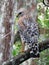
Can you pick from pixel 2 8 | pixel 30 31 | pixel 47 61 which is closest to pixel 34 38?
pixel 30 31

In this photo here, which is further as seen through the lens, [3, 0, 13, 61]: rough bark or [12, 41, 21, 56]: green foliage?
[12, 41, 21, 56]: green foliage

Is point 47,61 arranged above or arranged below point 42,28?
below

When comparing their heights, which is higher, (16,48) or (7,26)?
(7,26)

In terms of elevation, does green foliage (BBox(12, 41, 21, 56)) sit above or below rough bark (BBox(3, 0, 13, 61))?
below

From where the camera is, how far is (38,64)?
187 inches

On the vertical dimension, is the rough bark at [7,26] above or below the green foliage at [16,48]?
above

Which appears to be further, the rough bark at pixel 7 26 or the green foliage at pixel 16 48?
the green foliage at pixel 16 48

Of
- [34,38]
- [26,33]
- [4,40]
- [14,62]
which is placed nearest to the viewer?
[14,62]

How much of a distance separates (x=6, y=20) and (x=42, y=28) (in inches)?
69.2

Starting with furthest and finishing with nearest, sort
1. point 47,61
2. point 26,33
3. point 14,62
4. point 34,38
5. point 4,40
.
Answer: point 47,61 < point 26,33 < point 34,38 < point 4,40 < point 14,62

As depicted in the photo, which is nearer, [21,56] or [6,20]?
[21,56]

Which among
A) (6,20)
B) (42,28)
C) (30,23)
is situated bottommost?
(42,28)

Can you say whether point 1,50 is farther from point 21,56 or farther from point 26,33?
point 26,33

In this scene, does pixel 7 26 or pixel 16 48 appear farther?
pixel 16 48
